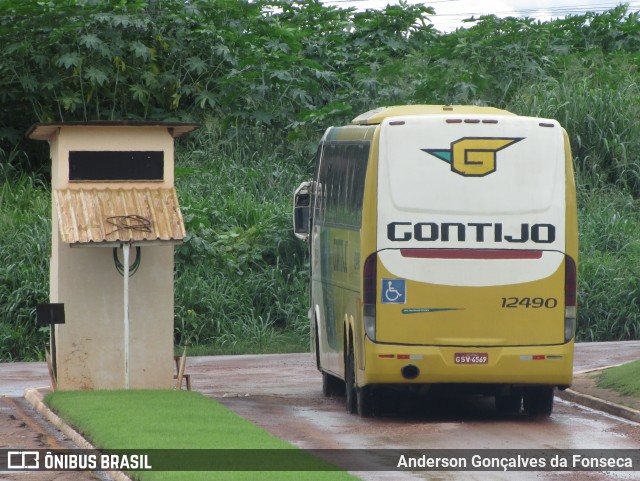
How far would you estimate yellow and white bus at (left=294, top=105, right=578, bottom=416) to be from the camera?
16312 millimetres

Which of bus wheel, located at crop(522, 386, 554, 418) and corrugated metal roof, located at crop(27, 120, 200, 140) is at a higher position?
corrugated metal roof, located at crop(27, 120, 200, 140)

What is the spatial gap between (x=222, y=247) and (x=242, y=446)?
16.8 meters

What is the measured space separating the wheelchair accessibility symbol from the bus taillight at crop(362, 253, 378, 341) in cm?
12

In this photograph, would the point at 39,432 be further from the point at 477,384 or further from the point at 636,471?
the point at 636,471

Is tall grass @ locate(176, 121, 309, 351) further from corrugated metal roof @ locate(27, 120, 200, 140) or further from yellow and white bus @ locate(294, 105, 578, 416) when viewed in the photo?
yellow and white bus @ locate(294, 105, 578, 416)

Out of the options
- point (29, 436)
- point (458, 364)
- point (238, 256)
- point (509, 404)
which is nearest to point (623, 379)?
point (509, 404)

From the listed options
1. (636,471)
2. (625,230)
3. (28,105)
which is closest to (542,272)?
(636,471)

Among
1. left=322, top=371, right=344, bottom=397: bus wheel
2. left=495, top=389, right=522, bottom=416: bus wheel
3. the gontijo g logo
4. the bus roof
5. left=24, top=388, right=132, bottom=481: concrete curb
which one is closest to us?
left=24, top=388, right=132, bottom=481: concrete curb

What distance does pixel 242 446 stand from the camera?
1318 cm

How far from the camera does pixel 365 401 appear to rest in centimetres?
1700

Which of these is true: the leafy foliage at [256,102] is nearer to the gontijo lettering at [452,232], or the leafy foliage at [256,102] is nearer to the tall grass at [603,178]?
the tall grass at [603,178]

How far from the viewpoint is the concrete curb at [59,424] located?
1221 cm

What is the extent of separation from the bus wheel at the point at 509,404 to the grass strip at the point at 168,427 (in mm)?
3787

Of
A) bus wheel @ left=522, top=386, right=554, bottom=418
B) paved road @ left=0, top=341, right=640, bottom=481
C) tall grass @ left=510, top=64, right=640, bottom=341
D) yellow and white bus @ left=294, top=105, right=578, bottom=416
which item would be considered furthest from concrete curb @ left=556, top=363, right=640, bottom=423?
tall grass @ left=510, top=64, right=640, bottom=341
